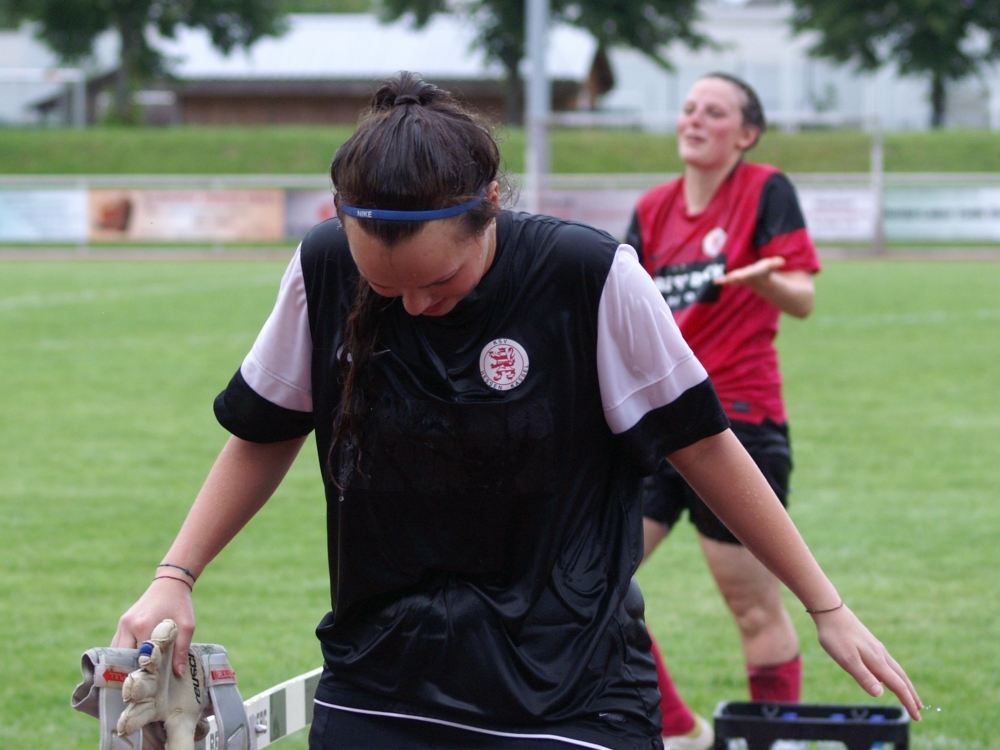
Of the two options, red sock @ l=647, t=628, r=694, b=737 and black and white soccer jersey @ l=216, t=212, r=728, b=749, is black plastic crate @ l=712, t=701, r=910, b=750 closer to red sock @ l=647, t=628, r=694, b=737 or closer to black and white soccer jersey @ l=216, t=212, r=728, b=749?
red sock @ l=647, t=628, r=694, b=737

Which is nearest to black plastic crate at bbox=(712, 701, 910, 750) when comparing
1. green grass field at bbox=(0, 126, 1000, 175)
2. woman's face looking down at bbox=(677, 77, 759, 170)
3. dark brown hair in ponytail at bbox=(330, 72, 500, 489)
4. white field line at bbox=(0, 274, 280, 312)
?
woman's face looking down at bbox=(677, 77, 759, 170)

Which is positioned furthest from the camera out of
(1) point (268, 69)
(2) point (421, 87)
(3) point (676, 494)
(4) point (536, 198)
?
(1) point (268, 69)

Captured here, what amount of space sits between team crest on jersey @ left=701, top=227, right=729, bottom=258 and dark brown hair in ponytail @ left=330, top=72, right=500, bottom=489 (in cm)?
193

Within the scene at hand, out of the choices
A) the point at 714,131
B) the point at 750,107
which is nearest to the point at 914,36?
the point at 750,107

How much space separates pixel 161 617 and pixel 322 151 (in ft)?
111

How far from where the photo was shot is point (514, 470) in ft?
6.63

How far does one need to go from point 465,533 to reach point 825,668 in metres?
3.14

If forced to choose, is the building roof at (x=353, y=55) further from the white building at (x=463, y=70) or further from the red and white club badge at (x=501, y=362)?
the red and white club badge at (x=501, y=362)

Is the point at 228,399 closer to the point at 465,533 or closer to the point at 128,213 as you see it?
the point at 465,533

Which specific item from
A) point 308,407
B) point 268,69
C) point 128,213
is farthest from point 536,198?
point 268,69

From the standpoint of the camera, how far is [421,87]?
1991 mm

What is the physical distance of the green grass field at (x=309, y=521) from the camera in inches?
184

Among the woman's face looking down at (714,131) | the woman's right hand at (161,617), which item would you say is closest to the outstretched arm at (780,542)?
the woman's right hand at (161,617)

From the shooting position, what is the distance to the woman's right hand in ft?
6.99
